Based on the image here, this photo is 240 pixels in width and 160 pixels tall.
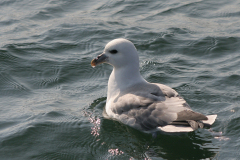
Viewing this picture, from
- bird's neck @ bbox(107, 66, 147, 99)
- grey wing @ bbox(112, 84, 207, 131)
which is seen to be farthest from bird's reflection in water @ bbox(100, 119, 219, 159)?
bird's neck @ bbox(107, 66, 147, 99)

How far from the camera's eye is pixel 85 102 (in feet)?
22.6

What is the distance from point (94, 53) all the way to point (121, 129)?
3234 mm

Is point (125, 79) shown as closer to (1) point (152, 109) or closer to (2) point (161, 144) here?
(1) point (152, 109)

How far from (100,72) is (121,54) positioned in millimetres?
1895

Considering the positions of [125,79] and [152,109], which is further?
[125,79]

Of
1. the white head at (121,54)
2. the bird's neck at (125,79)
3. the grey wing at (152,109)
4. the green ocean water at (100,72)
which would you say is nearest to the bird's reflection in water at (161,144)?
the green ocean water at (100,72)

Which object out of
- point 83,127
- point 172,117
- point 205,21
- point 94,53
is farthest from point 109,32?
point 172,117

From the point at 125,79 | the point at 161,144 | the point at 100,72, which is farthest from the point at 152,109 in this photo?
the point at 100,72

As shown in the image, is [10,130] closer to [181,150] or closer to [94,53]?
[181,150]

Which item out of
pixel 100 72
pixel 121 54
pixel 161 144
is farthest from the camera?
pixel 100 72

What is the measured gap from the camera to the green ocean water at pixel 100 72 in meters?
5.52

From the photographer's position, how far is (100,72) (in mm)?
8070

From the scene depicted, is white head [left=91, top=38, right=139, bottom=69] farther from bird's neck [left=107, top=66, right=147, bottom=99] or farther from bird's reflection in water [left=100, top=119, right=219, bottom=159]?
bird's reflection in water [left=100, top=119, right=219, bottom=159]

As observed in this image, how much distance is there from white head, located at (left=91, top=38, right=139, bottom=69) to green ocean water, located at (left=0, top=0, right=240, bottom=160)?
3.02ft
